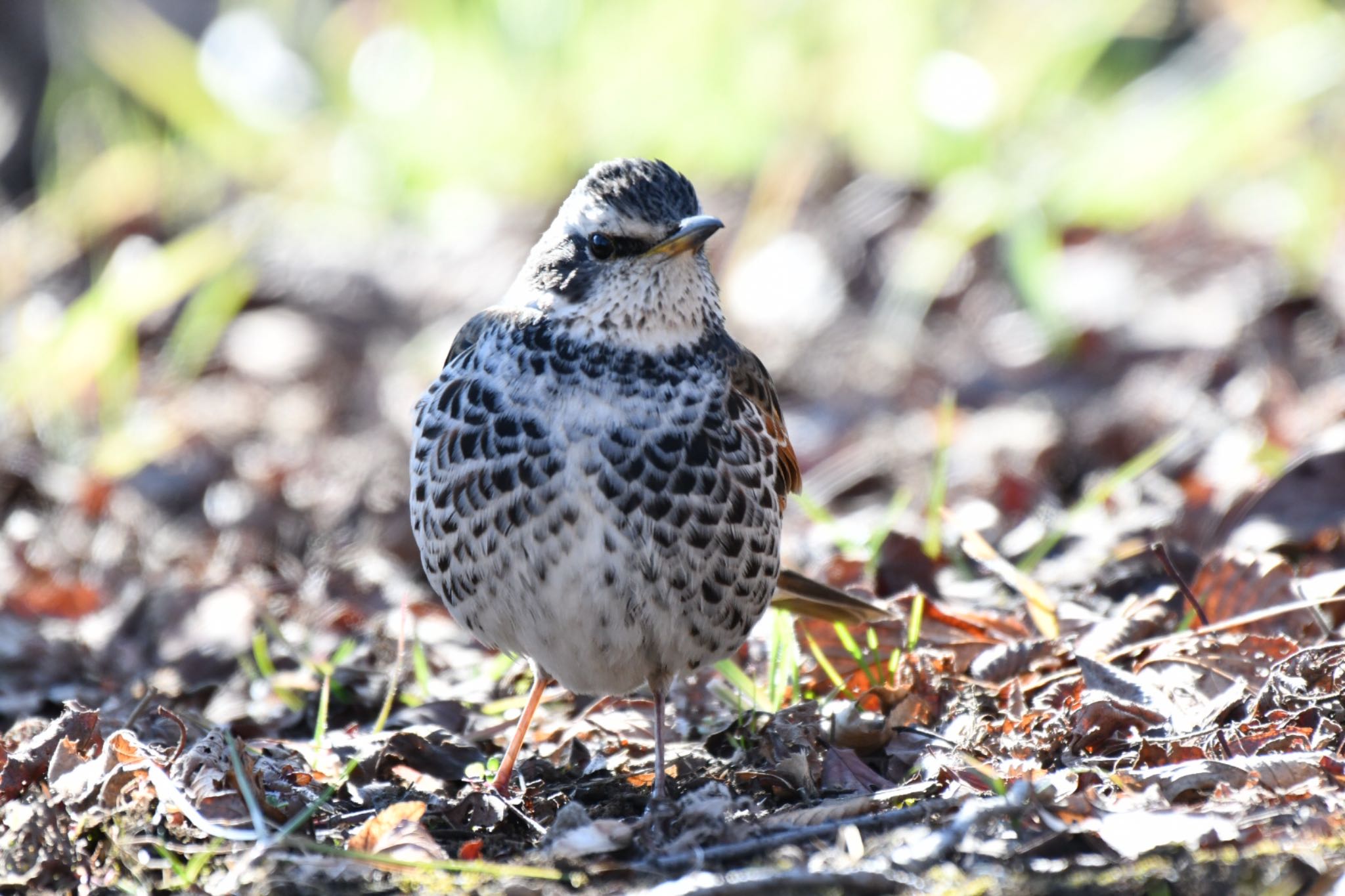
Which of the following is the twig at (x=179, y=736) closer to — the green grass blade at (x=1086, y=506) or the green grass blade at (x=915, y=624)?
the green grass blade at (x=915, y=624)

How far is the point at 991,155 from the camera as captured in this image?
8555mm

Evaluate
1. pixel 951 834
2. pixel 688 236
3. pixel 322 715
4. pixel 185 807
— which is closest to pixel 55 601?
pixel 322 715

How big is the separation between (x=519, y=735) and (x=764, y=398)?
45.7 inches

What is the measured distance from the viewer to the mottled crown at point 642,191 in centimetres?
414

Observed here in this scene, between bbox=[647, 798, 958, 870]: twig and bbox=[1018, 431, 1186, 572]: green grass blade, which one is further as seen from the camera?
bbox=[1018, 431, 1186, 572]: green grass blade

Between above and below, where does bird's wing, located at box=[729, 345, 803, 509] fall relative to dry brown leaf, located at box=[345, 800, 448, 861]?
above

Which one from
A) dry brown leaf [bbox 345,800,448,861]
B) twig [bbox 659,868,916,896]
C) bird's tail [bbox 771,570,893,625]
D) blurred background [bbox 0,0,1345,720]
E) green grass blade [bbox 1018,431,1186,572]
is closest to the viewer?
twig [bbox 659,868,916,896]

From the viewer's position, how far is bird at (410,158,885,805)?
398 centimetres

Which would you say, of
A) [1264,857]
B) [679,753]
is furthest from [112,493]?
[1264,857]

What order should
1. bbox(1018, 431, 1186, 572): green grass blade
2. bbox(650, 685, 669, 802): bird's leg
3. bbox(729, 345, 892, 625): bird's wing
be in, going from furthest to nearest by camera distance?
bbox(1018, 431, 1186, 572): green grass blade → bbox(729, 345, 892, 625): bird's wing → bbox(650, 685, 669, 802): bird's leg

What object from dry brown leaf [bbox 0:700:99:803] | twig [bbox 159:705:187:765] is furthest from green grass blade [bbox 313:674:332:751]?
dry brown leaf [bbox 0:700:99:803]

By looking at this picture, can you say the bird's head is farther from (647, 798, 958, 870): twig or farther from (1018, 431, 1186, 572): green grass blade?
(1018, 431, 1186, 572): green grass blade

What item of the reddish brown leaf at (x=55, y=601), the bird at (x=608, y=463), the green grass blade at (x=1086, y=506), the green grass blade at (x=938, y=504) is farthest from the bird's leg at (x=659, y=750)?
the reddish brown leaf at (x=55, y=601)

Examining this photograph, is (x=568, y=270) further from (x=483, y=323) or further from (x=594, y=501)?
(x=594, y=501)
